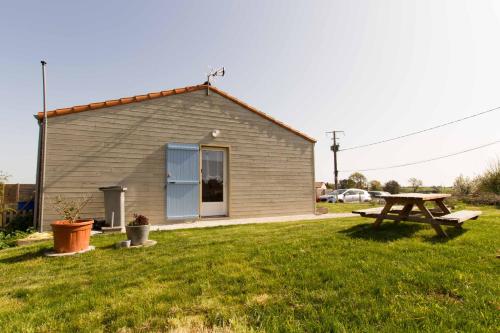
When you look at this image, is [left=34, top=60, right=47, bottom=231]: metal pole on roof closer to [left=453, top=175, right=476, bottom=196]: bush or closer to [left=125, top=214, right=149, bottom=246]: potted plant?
[left=125, top=214, right=149, bottom=246]: potted plant

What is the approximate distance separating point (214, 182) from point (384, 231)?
5361 millimetres

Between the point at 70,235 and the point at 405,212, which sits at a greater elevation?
the point at 405,212

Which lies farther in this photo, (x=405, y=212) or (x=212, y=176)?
(x=212, y=176)

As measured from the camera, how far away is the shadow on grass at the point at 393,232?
4277 mm

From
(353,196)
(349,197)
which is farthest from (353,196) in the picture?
(349,197)

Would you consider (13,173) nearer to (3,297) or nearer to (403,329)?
(3,297)

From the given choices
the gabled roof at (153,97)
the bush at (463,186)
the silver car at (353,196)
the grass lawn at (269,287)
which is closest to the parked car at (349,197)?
the silver car at (353,196)

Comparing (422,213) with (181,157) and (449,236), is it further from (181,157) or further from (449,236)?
(181,157)

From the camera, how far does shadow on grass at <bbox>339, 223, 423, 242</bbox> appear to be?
4422mm

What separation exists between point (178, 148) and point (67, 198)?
10.1 ft

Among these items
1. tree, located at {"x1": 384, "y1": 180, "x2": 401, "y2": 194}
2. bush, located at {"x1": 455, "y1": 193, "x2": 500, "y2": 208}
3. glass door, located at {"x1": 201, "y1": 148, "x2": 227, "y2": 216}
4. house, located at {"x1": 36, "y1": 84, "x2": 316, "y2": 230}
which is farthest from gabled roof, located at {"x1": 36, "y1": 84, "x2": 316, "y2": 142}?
tree, located at {"x1": 384, "y1": 180, "x2": 401, "y2": 194}

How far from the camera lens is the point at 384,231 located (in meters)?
4.83

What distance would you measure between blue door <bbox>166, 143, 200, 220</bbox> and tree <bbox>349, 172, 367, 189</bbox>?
34.1 m

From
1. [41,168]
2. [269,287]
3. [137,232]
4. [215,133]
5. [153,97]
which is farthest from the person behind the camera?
[215,133]
